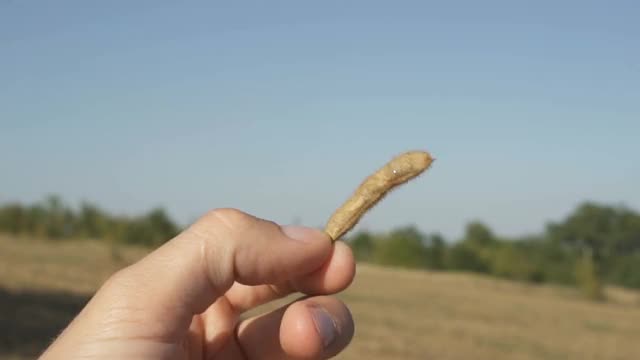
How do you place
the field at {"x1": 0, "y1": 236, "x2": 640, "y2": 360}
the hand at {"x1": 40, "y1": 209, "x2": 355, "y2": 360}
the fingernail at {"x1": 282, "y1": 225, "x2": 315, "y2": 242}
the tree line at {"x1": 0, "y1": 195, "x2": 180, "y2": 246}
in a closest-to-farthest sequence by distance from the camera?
the hand at {"x1": 40, "y1": 209, "x2": 355, "y2": 360} → the fingernail at {"x1": 282, "y1": 225, "x2": 315, "y2": 242} → the field at {"x1": 0, "y1": 236, "x2": 640, "y2": 360} → the tree line at {"x1": 0, "y1": 195, "x2": 180, "y2": 246}

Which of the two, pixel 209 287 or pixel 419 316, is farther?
pixel 419 316

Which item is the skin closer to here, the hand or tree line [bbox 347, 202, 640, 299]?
the hand

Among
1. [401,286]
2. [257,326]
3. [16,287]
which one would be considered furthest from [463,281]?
[257,326]

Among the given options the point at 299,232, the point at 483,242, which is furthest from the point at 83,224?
the point at 299,232

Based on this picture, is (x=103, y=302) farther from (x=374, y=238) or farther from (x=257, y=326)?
(x=374, y=238)

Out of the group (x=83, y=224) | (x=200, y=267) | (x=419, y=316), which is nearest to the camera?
(x=200, y=267)

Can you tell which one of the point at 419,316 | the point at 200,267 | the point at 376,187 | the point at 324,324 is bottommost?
the point at 419,316

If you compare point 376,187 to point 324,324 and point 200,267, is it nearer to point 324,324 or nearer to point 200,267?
point 324,324

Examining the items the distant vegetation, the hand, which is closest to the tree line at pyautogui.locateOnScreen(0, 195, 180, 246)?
the distant vegetation
